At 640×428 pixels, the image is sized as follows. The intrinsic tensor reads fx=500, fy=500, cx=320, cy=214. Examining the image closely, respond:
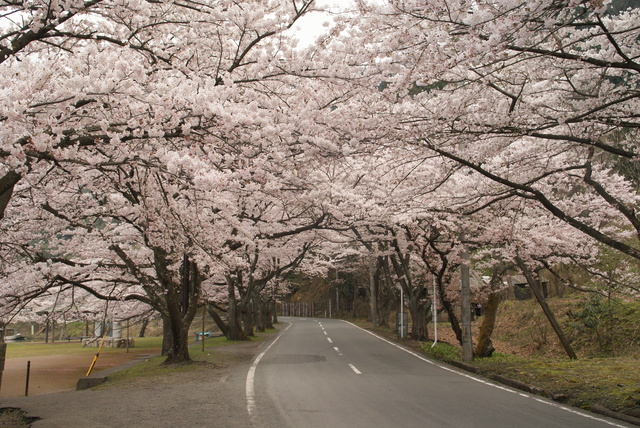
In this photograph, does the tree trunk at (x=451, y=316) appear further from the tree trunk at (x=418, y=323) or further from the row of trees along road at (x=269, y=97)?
the tree trunk at (x=418, y=323)

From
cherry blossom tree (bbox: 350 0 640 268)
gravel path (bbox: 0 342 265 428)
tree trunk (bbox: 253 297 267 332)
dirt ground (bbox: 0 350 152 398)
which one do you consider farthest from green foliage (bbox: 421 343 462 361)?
tree trunk (bbox: 253 297 267 332)

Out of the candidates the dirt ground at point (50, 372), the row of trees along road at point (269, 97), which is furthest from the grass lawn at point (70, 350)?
the row of trees along road at point (269, 97)

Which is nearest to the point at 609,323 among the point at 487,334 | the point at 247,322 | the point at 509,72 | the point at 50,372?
the point at 487,334

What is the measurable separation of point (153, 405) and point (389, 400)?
14.1 ft

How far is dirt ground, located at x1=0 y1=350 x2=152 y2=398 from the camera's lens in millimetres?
15570

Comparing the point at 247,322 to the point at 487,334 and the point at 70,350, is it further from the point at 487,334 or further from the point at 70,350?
the point at 487,334

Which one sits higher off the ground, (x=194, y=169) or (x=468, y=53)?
(x=468, y=53)

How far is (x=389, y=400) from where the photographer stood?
30.1 feet

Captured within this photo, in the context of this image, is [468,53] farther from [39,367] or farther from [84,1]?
[39,367]

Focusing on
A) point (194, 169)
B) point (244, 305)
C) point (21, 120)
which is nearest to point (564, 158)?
point (194, 169)

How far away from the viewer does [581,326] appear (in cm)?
2109

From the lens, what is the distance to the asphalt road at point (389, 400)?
7.40 meters

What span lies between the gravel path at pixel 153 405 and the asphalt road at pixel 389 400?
452 millimetres

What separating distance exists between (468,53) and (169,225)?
769 centimetres
